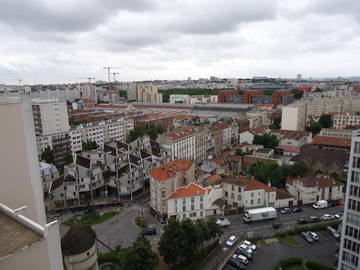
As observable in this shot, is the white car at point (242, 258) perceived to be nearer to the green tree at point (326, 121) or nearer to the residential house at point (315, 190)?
the residential house at point (315, 190)

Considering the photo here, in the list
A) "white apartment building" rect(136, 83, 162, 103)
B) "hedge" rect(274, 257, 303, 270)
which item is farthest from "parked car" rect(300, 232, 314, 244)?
"white apartment building" rect(136, 83, 162, 103)

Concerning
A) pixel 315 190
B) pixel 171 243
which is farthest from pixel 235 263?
pixel 315 190

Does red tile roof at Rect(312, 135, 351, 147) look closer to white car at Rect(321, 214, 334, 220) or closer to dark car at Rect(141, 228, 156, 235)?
white car at Rect(321, 214, 334, 220)

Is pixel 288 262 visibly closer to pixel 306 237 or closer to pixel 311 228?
pixel 306 237

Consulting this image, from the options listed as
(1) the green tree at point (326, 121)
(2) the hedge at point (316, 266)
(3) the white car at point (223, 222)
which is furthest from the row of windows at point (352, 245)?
(1) the green tree at point (326, 121)

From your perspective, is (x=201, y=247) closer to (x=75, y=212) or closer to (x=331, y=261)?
(x=331, y=261)

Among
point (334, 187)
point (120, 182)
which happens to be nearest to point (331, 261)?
point (334, 187)
